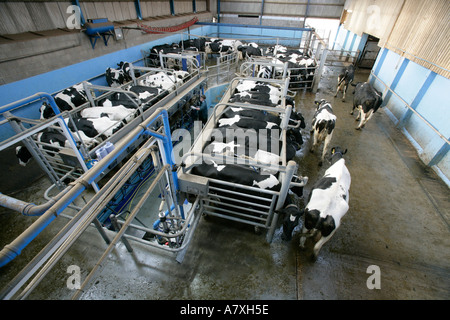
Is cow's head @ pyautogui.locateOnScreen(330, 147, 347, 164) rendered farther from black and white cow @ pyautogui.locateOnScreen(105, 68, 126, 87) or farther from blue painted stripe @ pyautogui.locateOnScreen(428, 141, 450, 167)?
black and white cow @ pyautogui.locateOnScreen(105, 68, 126, 87)

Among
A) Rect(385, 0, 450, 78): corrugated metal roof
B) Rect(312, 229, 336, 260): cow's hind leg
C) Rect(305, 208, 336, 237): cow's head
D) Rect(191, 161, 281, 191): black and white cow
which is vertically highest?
Rect(385, 0, 450, 78): corrugated metal roof

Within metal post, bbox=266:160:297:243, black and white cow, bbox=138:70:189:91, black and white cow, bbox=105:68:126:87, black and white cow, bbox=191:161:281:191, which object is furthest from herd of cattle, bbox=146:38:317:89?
metal post, bbox=266:160:297:243

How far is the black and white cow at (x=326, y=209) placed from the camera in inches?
112

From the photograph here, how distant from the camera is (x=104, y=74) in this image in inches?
319

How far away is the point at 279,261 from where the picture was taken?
10.3ft

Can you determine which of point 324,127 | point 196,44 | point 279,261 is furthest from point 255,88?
point 196,44

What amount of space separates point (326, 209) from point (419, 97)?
606 centimetres

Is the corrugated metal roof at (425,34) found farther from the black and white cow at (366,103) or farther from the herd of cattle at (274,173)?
the herd of cattle at (274,173)

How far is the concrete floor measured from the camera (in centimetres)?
275

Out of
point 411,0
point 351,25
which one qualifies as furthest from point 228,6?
point 411,0

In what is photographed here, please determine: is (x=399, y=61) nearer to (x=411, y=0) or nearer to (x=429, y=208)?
(x=411, y=0)

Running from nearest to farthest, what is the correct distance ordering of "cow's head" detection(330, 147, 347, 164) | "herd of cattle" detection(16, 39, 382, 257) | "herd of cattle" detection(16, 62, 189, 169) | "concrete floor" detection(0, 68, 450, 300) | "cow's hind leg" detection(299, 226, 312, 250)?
1. "concrete floor" detection(0, 68, 450, 300)
2. "herd of cattle" detection(16, 39, 382, 257)
3. "cow's hind leg" detection(299, 226, 312, 250)
4. "herd of cattle" detection(16, 62, 189, 169)
5. "cow's head" detection(330, 147, 347, 164)

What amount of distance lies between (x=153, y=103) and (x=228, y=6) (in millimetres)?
17096

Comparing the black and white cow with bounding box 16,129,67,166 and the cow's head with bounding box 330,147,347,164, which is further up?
the black and white cow with bounding box 16,129,67,166
